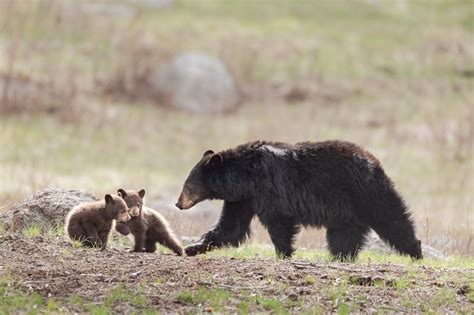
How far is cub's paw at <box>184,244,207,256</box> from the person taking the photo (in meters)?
12.3

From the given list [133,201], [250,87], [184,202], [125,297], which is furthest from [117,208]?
[250,87]

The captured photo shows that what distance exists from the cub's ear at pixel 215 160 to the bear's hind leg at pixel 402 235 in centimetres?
207

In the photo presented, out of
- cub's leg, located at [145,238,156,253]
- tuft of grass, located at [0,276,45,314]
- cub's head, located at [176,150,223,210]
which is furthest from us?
cub's head, located at [176,150,223,210]

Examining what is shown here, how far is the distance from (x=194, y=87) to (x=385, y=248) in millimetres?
19859

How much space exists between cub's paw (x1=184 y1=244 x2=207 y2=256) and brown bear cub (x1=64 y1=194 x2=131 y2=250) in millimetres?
1169

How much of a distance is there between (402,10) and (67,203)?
33393 millimetres

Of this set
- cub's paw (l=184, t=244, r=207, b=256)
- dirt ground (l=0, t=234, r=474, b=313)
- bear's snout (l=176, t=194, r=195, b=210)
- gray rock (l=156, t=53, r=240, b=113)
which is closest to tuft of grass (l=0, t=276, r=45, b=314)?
dirt ground (l=0, t=234, r=474, b=313)

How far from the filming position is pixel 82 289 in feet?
30.4

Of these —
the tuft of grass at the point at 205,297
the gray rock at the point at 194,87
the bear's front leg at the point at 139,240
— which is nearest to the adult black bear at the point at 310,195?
the bear's front leg at the point at 139,240

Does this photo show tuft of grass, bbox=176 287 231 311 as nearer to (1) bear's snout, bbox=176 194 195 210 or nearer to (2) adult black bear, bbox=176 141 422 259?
(2) adult black bear, bbox=176 141 422 259

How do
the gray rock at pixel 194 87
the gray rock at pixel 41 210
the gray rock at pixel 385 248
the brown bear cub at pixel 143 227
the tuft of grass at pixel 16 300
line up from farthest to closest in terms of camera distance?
1. the gray rock at pixel 194 87
2. the gray rock at pixel 385 248
3. the gray rock at pixel 41 210
4. the brown bear cub at pixel 143 227
5. the tuft of grass at pixel 16 300

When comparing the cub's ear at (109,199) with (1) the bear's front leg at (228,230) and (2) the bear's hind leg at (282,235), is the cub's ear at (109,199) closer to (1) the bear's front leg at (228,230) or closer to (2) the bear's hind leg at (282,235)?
(1) the bear's front leg at (228,230)

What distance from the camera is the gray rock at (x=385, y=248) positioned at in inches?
537

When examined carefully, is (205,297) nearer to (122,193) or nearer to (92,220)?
(92,220)
